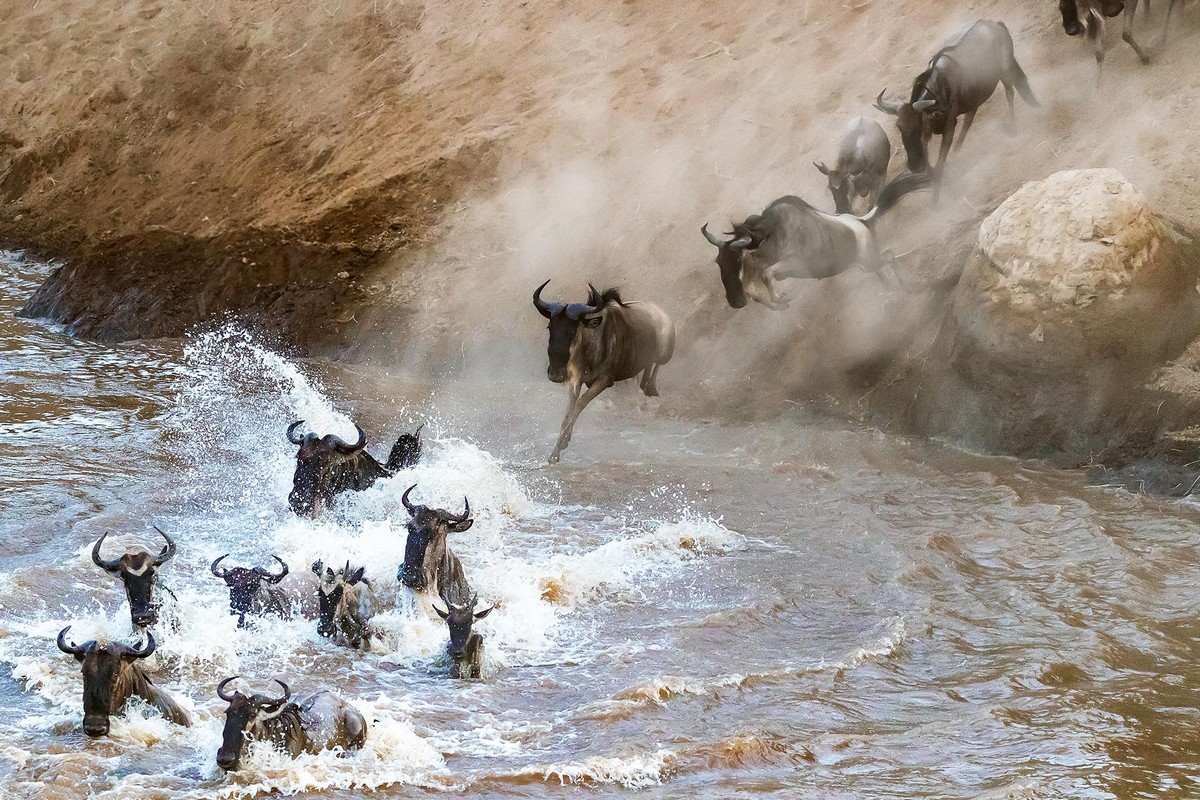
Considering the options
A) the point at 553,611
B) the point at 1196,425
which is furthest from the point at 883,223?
the point at 553,611

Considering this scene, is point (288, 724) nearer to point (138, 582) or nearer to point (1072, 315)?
point (138, 582)

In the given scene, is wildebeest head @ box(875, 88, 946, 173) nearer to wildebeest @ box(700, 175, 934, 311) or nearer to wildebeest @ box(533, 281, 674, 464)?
wildebeest @ box(700, 175, 934, 311)

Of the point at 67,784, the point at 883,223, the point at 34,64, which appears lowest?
the point at 67,784

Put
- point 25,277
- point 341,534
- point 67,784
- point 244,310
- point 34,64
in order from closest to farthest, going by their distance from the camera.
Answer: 1. point 67,784
2. point 341,534
3. point 244,310
4. point 25,277
5. point 34,64

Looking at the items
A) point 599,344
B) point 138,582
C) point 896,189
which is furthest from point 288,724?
point 896,189

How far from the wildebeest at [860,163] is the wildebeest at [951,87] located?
0.22 meters

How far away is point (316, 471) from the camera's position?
8.87 metres

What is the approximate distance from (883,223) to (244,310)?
21.8ft

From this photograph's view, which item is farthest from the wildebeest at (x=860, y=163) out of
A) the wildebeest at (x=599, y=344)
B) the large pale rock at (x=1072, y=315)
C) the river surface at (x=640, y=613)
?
the river surface at (x=640, y=613)

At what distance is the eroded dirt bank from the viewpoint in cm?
1177

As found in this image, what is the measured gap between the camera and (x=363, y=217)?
578 inches

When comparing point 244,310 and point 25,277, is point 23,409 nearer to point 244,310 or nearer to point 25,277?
point 244,310

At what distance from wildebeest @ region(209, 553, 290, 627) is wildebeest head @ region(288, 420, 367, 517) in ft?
5.35

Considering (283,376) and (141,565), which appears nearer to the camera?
(141,565)
